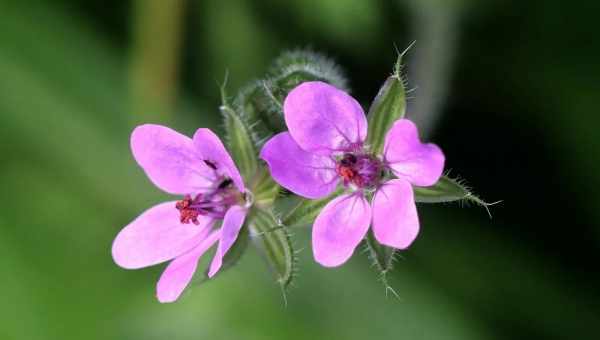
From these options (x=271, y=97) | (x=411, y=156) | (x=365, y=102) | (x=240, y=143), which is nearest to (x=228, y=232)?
(x=240, y=143)

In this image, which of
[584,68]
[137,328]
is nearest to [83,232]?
[137,328]

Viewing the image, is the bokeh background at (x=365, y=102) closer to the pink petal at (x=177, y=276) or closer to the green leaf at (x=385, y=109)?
the green leaf at (x=385, y=109)

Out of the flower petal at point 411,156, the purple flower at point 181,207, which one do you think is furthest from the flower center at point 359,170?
the purple flower at point 181,207

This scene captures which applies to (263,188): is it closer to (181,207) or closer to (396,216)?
(181,207)

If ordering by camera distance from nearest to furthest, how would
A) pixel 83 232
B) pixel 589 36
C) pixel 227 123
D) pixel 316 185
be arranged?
pixel 316 185 < pixel 227 123 < pixel 589 36 < pixel 83 232

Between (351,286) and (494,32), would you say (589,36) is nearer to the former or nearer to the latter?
(494,32)

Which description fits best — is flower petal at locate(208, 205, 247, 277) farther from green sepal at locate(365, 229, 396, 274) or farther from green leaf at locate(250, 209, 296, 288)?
green sepal at locate(365, 229, 396, 274)

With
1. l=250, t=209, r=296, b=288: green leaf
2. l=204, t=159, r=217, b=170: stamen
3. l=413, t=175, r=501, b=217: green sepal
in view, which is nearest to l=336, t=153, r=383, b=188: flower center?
l=413, t=175, r=501, b=217: green sepal
